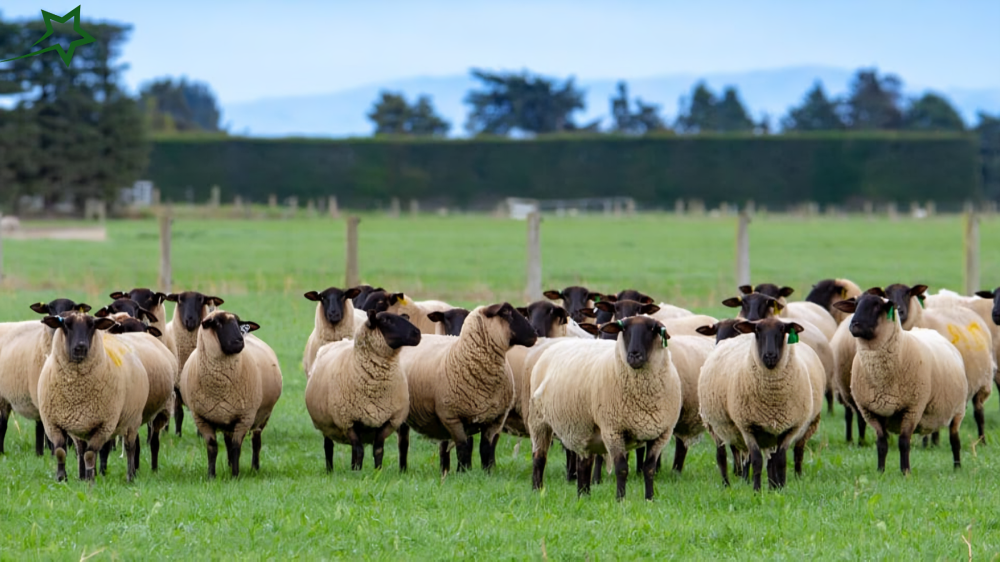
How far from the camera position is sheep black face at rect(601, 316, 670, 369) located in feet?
29.1

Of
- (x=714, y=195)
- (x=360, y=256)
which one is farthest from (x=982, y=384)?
(x=714, y=195)

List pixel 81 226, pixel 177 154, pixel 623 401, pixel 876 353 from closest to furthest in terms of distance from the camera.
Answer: pixel 623 401 < pixel 876 353 < pixel 81 226 < pixel 177 154

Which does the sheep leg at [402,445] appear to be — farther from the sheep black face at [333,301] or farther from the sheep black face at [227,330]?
the sheep black face at [333,301]

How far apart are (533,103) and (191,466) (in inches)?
2927

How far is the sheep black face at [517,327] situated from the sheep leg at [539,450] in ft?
3.28

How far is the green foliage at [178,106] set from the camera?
3063 inches

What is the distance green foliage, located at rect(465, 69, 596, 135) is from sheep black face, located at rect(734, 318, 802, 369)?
241 ft

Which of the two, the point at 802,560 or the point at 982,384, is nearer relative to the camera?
the point at 802,560

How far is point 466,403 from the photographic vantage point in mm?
10539

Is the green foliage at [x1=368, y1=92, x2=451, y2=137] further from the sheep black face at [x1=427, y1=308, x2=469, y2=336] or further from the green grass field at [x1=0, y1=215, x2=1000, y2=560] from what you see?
the sheep black face at [x1=427, y1=308, x2=469, y2=336]

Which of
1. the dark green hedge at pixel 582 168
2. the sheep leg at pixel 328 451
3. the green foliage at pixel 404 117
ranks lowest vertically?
the sheep leg at pixel 328 451

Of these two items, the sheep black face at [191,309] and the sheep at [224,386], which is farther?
the sheep black face at [191,309]

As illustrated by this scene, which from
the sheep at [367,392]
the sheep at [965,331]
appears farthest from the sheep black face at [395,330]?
the sheep at [965,331]

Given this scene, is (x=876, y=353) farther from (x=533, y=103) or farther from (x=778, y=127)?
(x=778, y=127)
